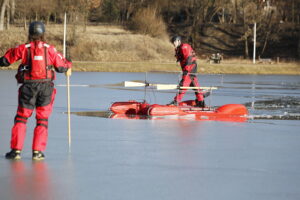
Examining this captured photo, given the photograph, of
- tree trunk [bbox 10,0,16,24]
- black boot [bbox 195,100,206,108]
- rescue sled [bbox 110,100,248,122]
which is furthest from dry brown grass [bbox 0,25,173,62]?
rescue sled [bbox 110,100,248,122]

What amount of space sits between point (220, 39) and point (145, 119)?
62949 millimetres

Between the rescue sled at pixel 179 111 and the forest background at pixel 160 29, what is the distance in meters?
29.8

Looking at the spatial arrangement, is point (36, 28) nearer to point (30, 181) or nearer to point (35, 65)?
point (35, 65)

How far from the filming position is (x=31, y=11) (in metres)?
63.2

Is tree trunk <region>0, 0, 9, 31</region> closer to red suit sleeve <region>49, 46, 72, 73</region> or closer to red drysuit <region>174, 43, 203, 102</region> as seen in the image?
red drysuit <region>174, 43, 203, 102</region>

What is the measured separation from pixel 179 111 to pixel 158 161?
6004 mm

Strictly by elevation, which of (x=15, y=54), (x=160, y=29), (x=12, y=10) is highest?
(x=12, y=10)

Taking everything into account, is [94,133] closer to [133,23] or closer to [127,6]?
[133,23]

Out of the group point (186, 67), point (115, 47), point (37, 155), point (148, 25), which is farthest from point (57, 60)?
point (148, 25)

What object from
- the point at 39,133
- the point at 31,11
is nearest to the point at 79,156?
the point at 39,133

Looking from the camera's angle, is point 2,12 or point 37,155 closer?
point 37,155

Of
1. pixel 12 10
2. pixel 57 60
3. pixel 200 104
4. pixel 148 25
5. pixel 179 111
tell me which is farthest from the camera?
pixel 148 25

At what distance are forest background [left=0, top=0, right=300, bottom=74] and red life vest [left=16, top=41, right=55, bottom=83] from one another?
36259 millimetres

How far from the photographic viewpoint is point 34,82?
8.48 metres
